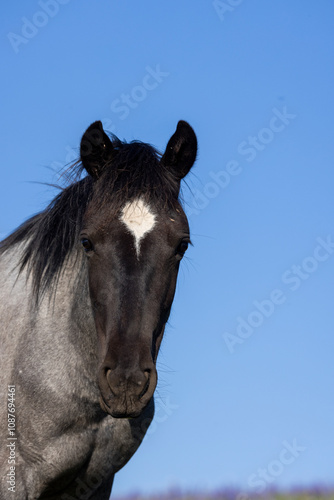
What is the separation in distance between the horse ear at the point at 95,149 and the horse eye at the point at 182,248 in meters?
0.96

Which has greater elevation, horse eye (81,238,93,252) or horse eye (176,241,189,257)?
horse eye (176,241,189,257)

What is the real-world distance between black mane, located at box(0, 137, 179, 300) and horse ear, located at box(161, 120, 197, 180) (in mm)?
109

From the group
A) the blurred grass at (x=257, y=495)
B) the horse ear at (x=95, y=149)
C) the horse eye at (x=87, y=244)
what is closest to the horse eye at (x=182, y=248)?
the horse eye at (x=87, y=244)

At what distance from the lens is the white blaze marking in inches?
199

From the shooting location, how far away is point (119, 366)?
15.2ft

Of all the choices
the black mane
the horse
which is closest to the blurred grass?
the horse

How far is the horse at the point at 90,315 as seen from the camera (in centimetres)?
491

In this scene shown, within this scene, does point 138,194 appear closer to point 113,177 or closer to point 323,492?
point 113,177

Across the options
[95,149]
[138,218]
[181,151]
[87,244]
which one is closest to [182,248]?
[138,218]

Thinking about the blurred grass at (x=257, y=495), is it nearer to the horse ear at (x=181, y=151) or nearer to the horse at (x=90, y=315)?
the horse at (x=90, y=315)

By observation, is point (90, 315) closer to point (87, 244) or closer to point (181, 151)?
point (87, 244)

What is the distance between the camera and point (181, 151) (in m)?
5.88

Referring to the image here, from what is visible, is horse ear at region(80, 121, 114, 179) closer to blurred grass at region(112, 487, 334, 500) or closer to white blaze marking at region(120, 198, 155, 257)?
white blaze marking at region(120, 198, 155, 257)

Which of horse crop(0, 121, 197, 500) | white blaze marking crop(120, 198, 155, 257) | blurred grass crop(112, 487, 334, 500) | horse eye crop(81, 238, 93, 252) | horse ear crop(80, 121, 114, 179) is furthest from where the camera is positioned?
blurred grass crop(112, 487, 334, 500)
